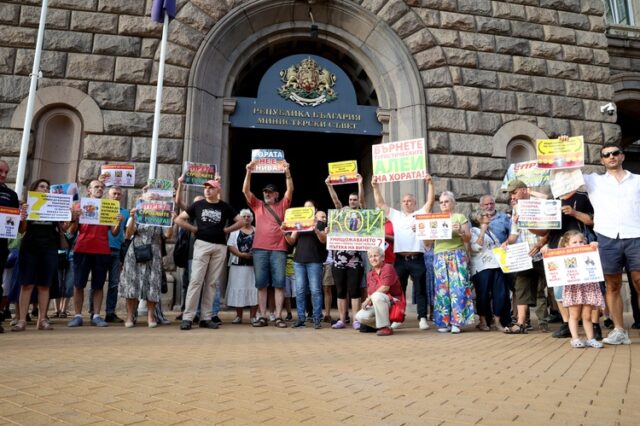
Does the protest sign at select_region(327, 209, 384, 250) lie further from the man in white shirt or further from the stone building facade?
the stone building facade

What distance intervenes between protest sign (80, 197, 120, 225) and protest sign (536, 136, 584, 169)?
17.8ft

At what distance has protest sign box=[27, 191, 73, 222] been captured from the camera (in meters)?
5.39

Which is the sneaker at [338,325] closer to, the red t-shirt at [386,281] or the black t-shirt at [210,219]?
the red t-shirt at [386,281]

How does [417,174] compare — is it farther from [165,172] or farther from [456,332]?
[165,172]

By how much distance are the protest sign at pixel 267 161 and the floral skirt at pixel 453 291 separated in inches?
99.9

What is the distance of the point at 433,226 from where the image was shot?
5605mm

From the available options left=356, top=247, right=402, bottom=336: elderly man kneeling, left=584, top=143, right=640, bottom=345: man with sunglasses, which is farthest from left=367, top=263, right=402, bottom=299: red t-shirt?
left=584, top=143, right=640, bottom=345: man with sunglasses

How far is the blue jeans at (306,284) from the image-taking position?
6.05 meters

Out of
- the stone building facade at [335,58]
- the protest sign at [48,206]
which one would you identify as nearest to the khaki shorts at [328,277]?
the stone building facade at [335,58]

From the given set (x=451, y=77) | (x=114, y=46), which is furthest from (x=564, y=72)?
(x=114, y=46)

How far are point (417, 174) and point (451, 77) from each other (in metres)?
4.26

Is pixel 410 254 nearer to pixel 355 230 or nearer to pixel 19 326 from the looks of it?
pixel 355 230

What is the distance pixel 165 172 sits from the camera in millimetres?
7980

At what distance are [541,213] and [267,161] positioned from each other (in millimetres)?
3588
